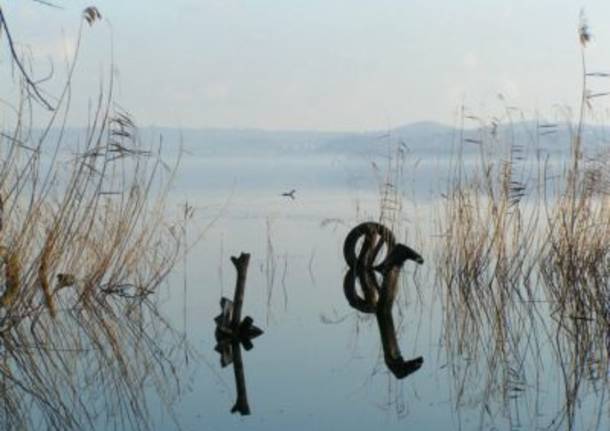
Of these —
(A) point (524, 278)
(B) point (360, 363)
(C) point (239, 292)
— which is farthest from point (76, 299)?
(A) point (524, 278)

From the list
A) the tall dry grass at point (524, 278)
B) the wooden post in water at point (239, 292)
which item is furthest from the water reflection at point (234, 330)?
the tall dry grass at point (524, 278)

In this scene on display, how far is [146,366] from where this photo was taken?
386 cm

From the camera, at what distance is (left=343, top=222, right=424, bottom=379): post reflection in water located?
160 inches

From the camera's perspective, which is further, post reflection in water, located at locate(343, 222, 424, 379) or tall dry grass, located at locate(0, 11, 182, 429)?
post reflection in water, located at locate(343, 222, 424, 379)

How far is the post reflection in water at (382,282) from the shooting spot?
13.4 ft

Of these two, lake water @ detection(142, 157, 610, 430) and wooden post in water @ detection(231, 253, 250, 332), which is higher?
wooden post in water @ detection(231, 253, 250, 332)

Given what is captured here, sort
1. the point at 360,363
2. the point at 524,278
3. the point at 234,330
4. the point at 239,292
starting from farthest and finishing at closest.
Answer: the point at 524,278 < the point at 239,292 < the point at 234,330 < the point at 360,363

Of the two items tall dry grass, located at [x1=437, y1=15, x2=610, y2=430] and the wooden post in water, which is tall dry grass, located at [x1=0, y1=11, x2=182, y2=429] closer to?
the wooden post in water

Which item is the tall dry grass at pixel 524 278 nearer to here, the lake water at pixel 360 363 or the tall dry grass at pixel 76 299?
the lake water at pixel 360 363

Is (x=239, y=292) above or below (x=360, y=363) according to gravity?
above

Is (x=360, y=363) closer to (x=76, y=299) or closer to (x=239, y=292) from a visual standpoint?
(x=239, y=292)

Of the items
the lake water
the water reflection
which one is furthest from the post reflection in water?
Result: the water reflection

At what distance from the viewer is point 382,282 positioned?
17.7ft

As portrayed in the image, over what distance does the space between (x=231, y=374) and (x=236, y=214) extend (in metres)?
7.11
